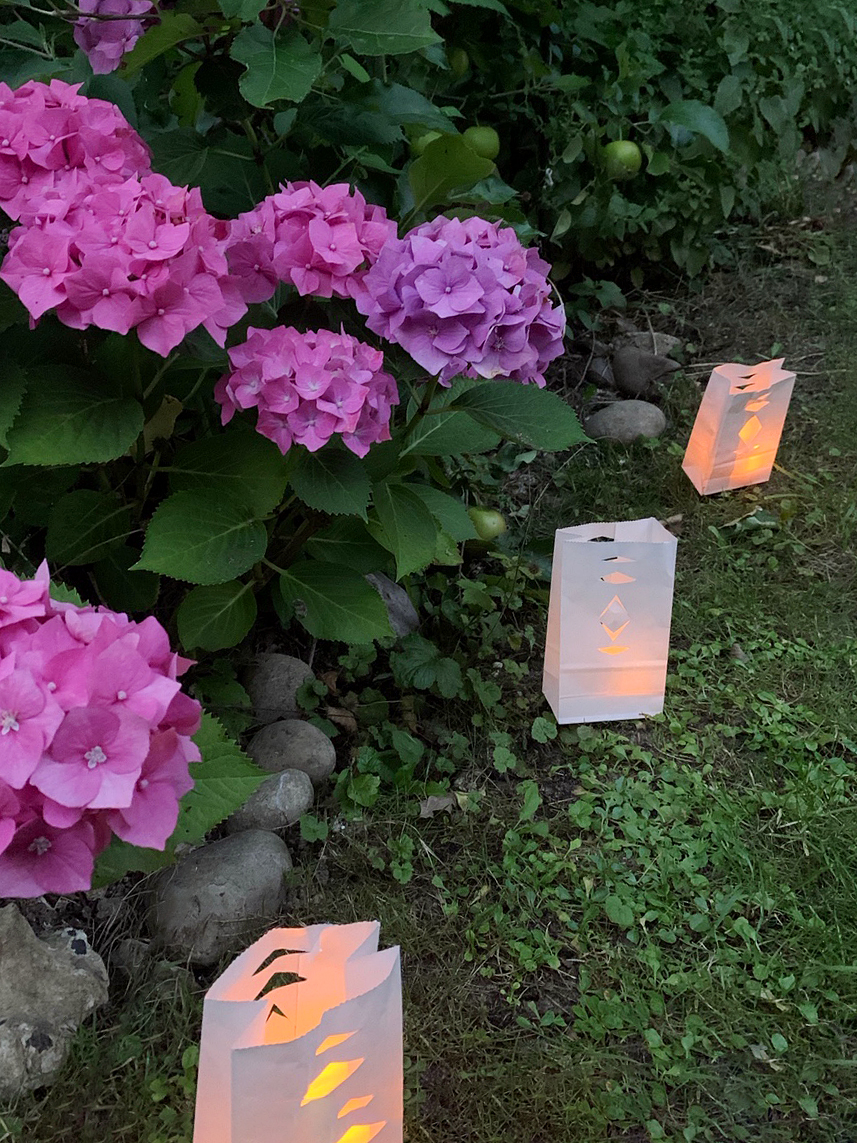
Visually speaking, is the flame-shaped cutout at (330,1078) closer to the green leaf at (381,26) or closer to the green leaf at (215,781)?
the green leaf at (215,781)

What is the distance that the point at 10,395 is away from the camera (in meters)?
1.14

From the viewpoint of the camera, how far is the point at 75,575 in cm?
172

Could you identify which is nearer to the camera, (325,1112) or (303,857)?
(325,1112)

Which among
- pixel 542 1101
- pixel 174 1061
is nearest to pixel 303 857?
pixel 174 1061

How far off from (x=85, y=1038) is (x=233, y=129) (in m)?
1.32

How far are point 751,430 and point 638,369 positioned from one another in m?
0.52

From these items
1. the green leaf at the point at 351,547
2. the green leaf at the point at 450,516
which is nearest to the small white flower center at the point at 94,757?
the green leaf at the point at 351,547

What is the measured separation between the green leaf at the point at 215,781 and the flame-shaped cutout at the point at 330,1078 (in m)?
0.25

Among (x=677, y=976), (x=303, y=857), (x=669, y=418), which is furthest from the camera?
(x=669, y=418)

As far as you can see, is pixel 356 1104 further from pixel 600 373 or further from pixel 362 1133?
pixel 600 373

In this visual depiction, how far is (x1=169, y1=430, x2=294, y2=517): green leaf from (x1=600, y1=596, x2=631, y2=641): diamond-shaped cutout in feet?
1.98

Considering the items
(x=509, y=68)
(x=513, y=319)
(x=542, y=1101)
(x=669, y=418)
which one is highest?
(x=513, y=319)

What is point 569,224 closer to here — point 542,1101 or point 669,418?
point 669,418

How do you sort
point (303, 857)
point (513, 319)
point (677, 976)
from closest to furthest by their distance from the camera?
1. point (513, 319)
2. point (677, 976)
3. point (303, 857)
